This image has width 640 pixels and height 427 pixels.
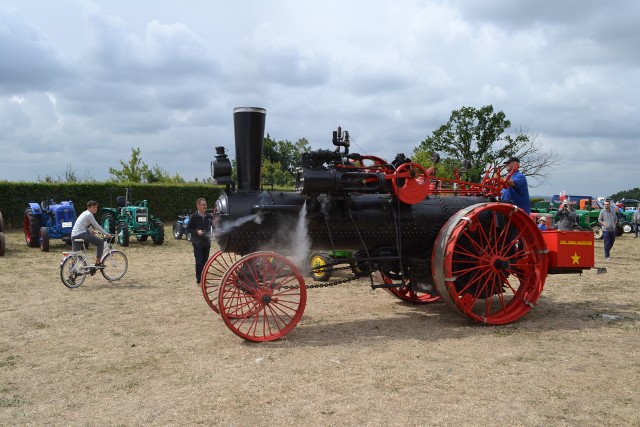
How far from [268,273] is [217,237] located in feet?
2.30

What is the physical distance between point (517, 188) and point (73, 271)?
7333 millimetres

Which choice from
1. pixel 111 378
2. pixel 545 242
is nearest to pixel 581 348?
pixel 545 242

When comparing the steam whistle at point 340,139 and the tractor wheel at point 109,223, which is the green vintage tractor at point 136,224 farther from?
the steam whistle at point 340,139

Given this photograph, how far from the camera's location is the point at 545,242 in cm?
695

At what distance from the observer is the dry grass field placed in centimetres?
399

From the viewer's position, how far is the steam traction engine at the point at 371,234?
6078 mm

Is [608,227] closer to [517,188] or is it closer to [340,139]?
[517,188]

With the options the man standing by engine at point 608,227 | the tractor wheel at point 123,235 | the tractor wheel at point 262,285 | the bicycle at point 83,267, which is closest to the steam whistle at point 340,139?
the tractor wheel at point 262,285

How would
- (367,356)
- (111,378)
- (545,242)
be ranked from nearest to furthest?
(111,378), (367,356), (545,242)

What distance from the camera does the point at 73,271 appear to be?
9.55 metres

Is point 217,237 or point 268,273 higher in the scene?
point 217,237

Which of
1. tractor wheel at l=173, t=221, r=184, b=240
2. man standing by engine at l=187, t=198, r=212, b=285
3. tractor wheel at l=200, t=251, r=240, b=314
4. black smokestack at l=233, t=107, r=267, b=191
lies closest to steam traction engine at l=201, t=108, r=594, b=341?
black smokestack at l=233, t=107, r=267, b=191

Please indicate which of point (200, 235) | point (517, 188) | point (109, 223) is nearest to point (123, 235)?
point (109, 223)

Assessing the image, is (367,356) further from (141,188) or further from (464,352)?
(141,188)
